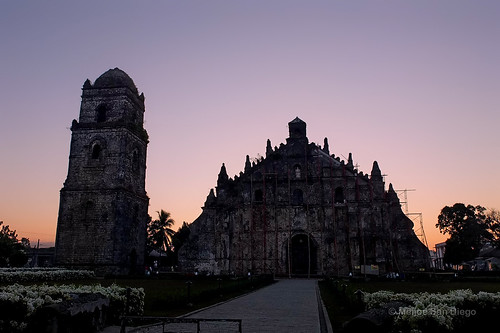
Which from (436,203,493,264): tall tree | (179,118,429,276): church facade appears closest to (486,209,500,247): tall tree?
(436,203,493,264): tall tree

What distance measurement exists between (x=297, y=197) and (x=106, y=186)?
16.9 m

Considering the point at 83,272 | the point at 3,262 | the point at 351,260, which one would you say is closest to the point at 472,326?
the point at 351,260

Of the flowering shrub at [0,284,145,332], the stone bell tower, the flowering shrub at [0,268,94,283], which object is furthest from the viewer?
the stone bell tower

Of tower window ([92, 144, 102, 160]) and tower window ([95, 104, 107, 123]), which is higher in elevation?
tower window ([95, 104, 107, 123])

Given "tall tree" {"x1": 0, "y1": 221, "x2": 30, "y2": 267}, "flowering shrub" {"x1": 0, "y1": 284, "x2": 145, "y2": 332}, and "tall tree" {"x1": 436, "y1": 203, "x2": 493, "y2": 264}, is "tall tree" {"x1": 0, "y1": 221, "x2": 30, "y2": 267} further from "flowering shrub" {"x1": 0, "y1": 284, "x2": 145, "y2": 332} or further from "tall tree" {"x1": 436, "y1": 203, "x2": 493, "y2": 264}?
"tall tree" {"x1": 436, "y1": 203, "x2": 493, "y2": 264}

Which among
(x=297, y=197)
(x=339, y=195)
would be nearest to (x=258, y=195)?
(x=297, y=197)

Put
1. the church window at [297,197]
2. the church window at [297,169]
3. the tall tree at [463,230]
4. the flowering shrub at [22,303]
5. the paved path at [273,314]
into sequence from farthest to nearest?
the tall tree at [463,230] < the church window at [297,169] < the church window at [297,197] < the paved path at [273,314] < the flowering shrub at [22,303]

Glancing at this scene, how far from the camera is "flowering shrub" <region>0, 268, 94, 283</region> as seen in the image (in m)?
23.5

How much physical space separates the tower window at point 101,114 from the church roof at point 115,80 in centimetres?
197

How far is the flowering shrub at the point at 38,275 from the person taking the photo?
23.5 m

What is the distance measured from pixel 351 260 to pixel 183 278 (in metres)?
13.8

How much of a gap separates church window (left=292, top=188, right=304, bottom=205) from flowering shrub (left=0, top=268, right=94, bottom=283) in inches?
706

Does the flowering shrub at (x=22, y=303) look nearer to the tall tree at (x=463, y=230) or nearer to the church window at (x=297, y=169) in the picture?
the church window at (x=297, y=169)

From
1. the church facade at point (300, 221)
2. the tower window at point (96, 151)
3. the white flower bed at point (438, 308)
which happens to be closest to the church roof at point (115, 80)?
the tower window at point (96, 151)
